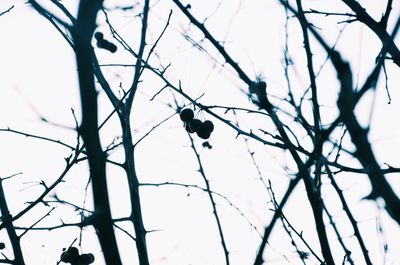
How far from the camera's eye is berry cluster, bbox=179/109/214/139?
2.86 metres

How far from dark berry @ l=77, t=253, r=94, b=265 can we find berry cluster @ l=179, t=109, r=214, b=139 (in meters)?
1.19

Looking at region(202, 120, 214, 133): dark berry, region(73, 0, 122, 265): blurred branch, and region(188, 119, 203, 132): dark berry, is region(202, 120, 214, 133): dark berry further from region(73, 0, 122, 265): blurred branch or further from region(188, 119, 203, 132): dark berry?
region(73, 0, 122, 265): blurred branch

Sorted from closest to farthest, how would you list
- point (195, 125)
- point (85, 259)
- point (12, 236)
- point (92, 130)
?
point (92, 130)
point (12, 236)
point (85, 259)
point (195, 125)

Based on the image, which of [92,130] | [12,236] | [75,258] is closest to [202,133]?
[75,258]

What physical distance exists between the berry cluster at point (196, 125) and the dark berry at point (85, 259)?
3.89 ft

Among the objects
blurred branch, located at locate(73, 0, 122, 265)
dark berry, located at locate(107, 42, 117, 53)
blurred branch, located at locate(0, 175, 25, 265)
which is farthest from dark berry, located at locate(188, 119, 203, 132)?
blurred branch, located at locate(73, 0, 122, 265)

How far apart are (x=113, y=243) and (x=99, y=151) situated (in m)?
0.31

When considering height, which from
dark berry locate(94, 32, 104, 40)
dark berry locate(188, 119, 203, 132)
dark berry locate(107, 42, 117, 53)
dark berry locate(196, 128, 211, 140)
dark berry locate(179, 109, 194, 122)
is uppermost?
dark berry locate(94, 32, 104, 40)

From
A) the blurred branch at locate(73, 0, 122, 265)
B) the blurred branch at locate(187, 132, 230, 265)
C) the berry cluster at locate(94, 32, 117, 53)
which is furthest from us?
the berry cluster at locate(94, 32, 117, 53)

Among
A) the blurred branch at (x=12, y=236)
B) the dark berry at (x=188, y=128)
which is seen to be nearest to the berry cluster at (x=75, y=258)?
the blurred branch at (x=12, y=236)

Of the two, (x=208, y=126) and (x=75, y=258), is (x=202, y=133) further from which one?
(x=75, y=258)

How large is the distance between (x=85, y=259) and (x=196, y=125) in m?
1.26

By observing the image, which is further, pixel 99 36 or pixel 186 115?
pixel 99 36

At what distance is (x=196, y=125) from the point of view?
2.86 meters
